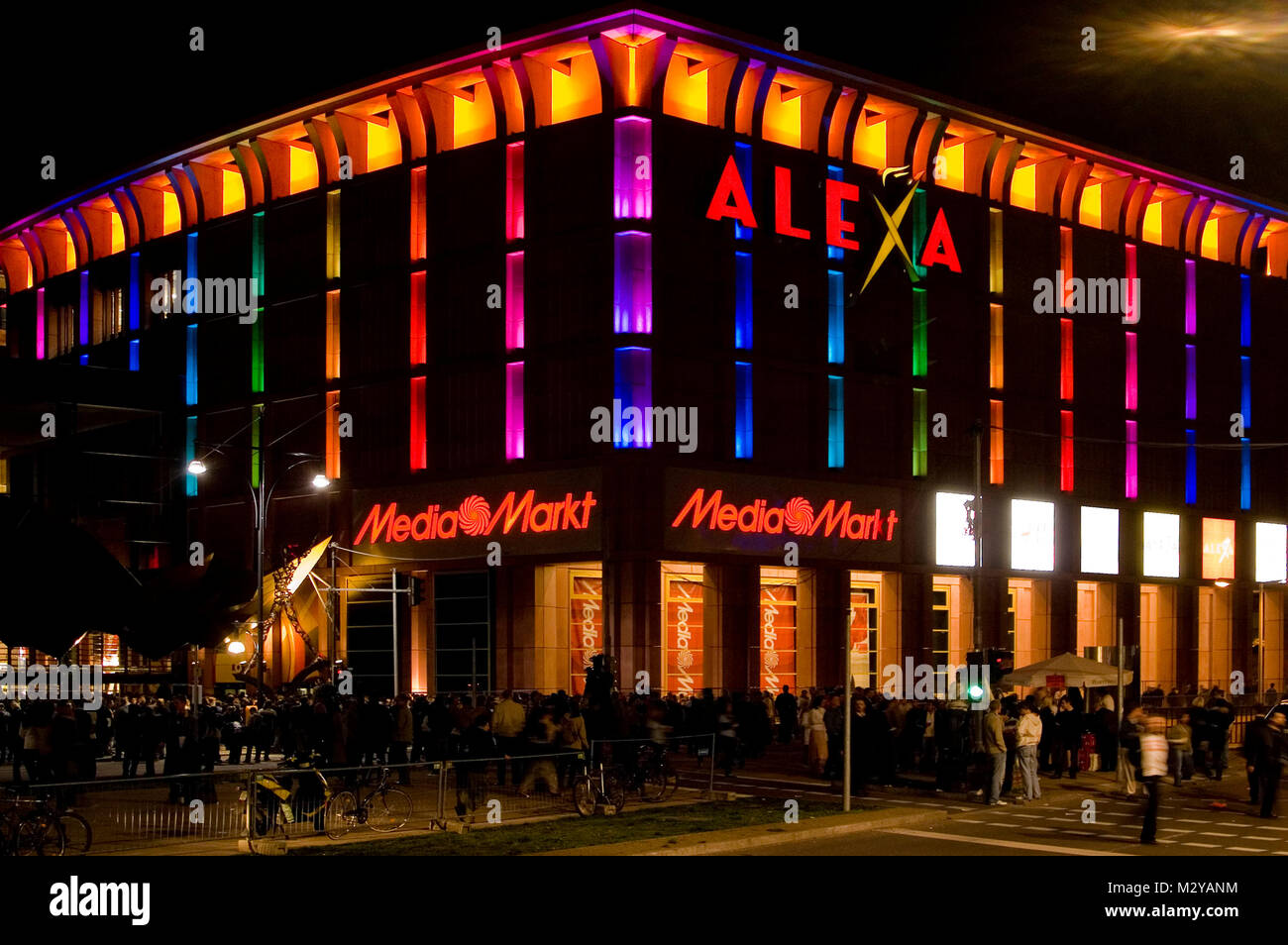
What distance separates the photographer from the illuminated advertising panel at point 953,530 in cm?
5353

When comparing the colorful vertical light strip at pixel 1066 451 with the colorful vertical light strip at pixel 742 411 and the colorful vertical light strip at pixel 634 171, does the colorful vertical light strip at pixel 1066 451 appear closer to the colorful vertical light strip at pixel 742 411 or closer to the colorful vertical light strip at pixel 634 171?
the colorful vertical light strip at pixel 742 411

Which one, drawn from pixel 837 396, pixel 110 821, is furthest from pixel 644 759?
pixel 837 396

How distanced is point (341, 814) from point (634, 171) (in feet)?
96.0

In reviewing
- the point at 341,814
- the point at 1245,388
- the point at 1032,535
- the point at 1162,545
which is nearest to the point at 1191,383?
the point at 1245,388

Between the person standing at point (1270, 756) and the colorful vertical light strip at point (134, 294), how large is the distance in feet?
161

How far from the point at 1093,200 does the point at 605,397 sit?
87.5 feet

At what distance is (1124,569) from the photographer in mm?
59594

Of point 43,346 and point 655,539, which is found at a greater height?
point 43,346

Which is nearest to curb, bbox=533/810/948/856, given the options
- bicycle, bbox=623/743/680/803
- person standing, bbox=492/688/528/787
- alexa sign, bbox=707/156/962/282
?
bicycle, bbox=623/743/680/803

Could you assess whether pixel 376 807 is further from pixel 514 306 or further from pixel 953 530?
pixel 953 530

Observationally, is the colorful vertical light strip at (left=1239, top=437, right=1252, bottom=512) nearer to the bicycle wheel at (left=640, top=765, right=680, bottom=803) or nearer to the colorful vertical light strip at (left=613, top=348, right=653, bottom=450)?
the colorful vertical light strip at (left=613, top=348, right=653, bottom=450)

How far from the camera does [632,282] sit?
152 ft

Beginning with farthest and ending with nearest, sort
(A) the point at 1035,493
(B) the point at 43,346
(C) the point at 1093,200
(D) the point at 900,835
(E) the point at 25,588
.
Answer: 1. (B) the point at 43,346
2. (C) the point at 1093,200
3. (A) the point at 1035,493
4. (D) the point at 900,835
5. (E) the point at 25,588

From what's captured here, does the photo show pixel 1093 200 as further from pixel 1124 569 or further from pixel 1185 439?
pixel 1124 569
